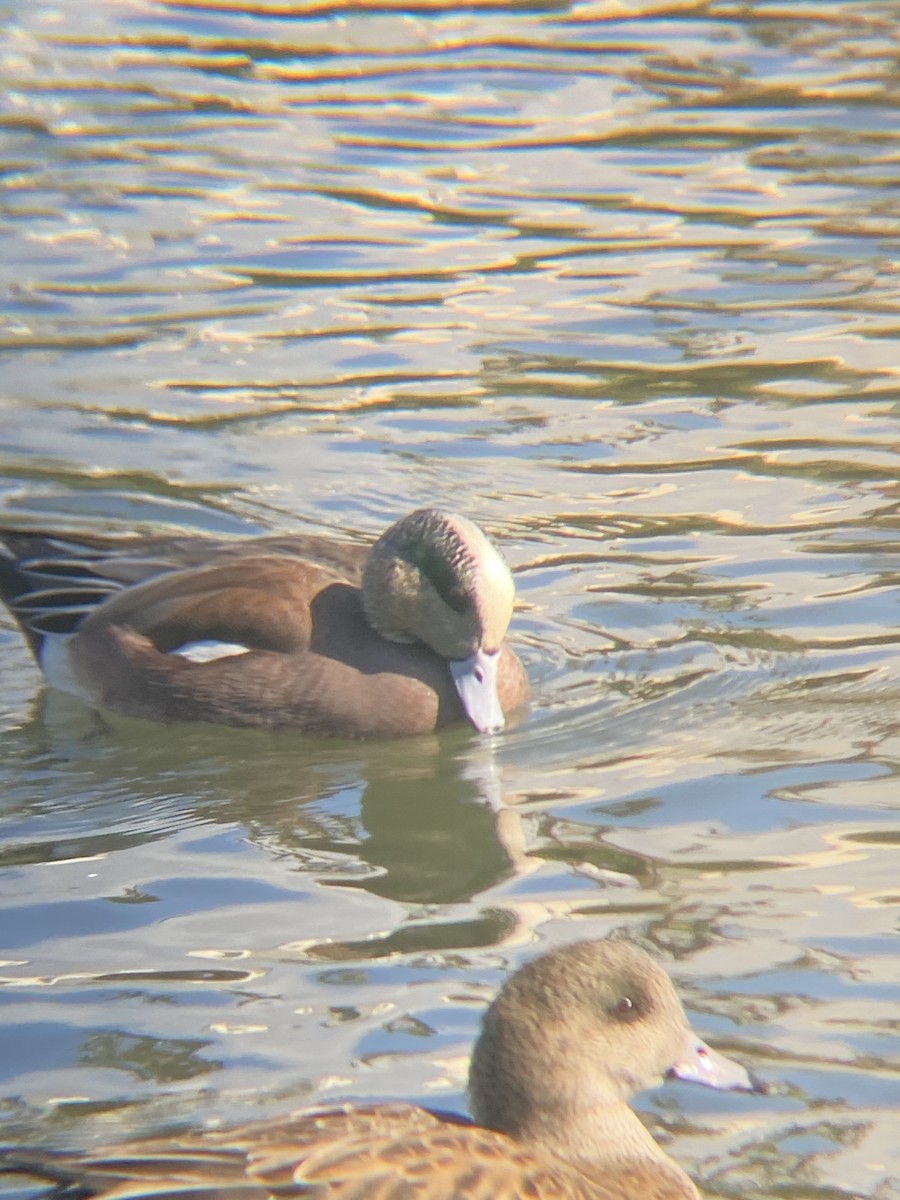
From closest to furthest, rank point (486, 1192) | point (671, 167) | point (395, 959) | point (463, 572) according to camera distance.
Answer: point (486, 1192) < point (395, 959) < point (463, 572) < point (671, 167)

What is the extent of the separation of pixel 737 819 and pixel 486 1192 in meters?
2.36

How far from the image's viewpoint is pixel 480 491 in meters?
8.50

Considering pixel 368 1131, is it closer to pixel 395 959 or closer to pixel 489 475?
pixel 395 959

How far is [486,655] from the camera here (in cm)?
676

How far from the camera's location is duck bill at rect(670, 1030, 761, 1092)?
4.02m

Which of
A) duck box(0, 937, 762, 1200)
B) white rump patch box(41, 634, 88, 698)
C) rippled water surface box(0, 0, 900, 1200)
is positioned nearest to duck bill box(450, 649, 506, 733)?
rippled water surface box(0, 0, 900, 1200)

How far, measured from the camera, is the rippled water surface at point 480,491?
15.5 ft

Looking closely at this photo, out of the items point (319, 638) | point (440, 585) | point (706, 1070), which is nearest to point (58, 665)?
point (319, 638)

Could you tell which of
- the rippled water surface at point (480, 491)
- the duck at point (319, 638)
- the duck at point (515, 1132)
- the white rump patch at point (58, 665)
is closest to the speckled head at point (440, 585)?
the duck at point (319, 638)

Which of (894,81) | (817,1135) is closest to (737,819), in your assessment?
(817,1135)

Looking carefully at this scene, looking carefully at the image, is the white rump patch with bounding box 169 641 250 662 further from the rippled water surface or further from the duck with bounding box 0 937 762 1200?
the duck with bounding box 0 937 762 1200

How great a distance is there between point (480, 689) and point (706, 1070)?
276 centimetres

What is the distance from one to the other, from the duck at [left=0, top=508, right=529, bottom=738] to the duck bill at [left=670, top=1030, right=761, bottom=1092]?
2642 mm

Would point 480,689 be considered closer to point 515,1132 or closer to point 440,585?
point 440,585
